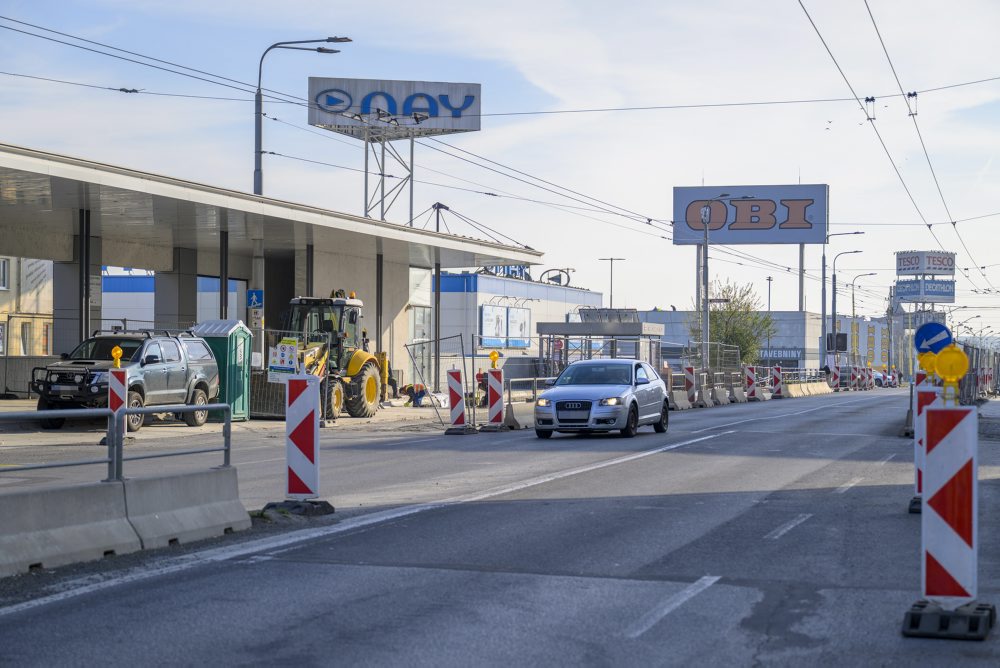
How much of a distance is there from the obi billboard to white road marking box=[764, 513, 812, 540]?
143063 mm

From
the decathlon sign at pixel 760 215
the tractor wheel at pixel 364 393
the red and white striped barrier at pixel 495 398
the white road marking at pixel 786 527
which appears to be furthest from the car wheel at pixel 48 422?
the decathlon sign at pixel 760 215

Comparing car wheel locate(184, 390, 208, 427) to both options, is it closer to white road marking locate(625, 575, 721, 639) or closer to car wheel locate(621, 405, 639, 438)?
car wheel locate(621, 405, 639, 438)

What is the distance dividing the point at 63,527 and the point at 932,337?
7.50m

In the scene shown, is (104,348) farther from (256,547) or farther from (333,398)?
(256,547)

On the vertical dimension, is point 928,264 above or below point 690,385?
above

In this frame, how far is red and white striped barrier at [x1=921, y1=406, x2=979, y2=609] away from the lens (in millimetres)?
6539

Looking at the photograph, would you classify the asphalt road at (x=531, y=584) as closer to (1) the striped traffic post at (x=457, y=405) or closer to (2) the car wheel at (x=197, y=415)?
(1) the striped traffic post at (x=457, y=405)

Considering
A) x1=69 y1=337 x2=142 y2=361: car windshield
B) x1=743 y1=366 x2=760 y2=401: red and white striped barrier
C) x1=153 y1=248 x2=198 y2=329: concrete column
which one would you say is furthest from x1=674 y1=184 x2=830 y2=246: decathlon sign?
x1=69 y1=337 x2=142 y2=361: car windshield

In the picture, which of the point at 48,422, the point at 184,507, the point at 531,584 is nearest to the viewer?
the point at 531,584

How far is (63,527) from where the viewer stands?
330 inches

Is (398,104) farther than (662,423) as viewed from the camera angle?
Yes

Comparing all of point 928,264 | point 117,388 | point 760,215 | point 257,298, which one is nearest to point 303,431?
point 117,388

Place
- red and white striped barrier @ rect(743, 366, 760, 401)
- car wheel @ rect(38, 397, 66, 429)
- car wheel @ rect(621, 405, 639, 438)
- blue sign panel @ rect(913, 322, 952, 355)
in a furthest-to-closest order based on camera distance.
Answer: red and white striped barrier @ rect(743, 366, 760, 401)
car wheel @ rect(38, 397, 66, 429)
car wheel @ rect(621, 405, 639, 438)
blue sign panel @ rect(913, 322, 952, 355)

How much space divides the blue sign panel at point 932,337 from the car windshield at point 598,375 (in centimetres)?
1224
